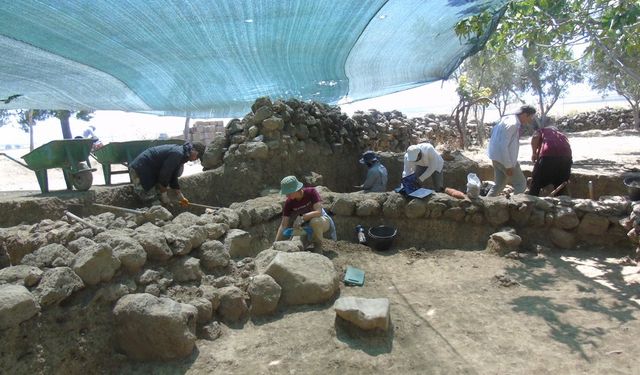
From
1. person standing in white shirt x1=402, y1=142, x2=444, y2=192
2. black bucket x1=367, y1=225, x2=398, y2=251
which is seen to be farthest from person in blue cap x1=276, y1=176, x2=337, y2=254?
person standing in white shirt x1=402, y1=142, x2=444, y2=192

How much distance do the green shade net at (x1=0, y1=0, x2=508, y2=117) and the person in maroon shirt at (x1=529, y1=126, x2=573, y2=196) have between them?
59.3 inches

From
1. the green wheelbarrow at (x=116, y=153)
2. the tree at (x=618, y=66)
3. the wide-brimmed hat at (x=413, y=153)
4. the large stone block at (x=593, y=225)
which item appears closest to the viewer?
the large stone block at (x=593, y=225)

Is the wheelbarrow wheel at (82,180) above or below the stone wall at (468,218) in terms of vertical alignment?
above

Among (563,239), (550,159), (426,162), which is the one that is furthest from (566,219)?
(426,162)

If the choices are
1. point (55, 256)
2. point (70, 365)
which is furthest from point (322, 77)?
point (70, 365)

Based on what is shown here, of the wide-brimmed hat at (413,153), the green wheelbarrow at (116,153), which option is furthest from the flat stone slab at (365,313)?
the green wheelbarrow at (116,153)

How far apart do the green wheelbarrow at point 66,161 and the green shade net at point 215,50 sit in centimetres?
72

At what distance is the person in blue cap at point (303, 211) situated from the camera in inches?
171

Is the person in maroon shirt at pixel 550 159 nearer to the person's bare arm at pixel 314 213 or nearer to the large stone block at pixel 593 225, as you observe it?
the large stone block at pixel 593 225

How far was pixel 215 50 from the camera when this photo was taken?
15.9 feet

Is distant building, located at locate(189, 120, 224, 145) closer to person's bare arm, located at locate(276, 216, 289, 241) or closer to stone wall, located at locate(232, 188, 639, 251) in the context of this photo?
stone wall, located at locate(232, 188, 639, 251)

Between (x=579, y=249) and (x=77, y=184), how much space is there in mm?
5670

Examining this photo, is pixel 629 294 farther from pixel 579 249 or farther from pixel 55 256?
pixel 55 256

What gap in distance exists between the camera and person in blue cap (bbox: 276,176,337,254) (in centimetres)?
435
